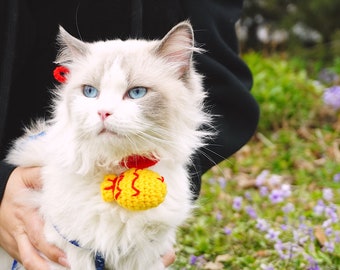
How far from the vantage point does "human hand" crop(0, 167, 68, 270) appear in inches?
65.7

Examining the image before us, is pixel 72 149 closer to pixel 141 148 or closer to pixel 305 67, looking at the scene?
pixel 141 148

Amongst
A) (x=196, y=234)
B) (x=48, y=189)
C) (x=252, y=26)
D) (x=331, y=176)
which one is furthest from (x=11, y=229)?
(x=252, y=26)

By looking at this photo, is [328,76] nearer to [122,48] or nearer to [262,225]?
[262,225]

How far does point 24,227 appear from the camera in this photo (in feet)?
5.71

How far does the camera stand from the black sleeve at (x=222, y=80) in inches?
85.1

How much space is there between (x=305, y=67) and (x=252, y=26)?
81.8 inches

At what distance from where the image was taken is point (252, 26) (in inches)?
324

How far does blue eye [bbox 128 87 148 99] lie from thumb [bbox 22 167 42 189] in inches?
17.9

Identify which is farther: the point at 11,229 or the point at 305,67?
the point at 305,67

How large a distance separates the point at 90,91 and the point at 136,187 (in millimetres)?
281

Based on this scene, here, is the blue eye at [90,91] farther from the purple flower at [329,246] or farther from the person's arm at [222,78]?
the purple flower at [329,246]

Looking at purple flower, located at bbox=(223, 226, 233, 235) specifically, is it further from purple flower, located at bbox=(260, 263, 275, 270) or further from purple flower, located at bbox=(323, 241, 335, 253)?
purple flower, located at bbox=(323, 241, 335, 253)

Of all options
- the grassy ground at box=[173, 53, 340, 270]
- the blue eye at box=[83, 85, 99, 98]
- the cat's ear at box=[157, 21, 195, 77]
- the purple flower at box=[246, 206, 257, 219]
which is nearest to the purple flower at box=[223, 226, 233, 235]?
the grassy ground at box=[173, 53, 340, 270]

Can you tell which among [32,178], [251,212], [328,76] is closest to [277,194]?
[251,212]
